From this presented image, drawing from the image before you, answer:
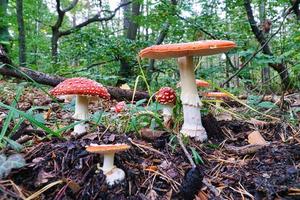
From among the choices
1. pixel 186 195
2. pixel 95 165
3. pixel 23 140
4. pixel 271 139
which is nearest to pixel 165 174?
pixel 186 195

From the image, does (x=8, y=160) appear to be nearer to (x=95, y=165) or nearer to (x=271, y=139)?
(x=95, y=165)

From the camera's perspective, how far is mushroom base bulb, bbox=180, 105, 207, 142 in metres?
2.09

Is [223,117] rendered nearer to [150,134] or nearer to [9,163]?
[150,134]

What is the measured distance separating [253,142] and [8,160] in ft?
5.09

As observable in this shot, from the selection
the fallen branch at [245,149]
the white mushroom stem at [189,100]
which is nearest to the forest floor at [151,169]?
the fallen branch at [245,149]

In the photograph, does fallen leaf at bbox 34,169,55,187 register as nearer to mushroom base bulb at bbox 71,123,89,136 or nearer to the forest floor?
the forest floor

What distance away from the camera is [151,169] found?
1.58 m

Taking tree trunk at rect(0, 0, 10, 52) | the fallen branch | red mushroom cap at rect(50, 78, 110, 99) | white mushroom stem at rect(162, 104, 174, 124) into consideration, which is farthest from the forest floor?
tree trunk at rect(0, 0, 10, 52)

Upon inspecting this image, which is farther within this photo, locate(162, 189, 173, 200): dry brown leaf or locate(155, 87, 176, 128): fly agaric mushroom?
locate(155, 87, 176, 128): fly agaric mushroom

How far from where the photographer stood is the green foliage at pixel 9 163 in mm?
1315

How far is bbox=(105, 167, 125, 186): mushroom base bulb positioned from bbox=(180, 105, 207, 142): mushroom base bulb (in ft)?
2.61

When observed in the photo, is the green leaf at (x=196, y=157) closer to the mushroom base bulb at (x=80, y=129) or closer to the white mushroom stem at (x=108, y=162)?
the white mushroom stem at (x=108, y=162)

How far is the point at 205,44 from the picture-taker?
1793 millimetres

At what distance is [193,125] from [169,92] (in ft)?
1.27
